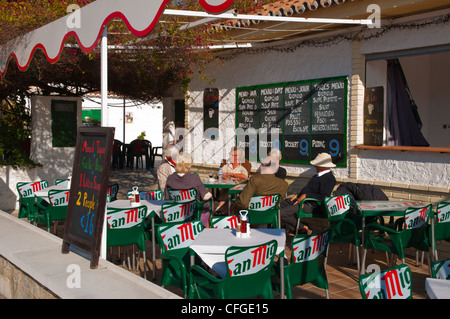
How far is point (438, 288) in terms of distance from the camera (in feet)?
10.4

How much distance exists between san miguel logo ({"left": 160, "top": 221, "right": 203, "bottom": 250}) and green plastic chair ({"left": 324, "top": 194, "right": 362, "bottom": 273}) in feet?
6.10

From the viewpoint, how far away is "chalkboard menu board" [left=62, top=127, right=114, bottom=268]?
14.4 ft

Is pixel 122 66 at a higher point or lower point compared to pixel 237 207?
higher

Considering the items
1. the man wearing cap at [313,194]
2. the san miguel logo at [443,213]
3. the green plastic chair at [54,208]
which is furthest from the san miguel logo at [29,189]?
the san miguel logo at [443,213]

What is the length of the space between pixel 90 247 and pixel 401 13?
5278 mm

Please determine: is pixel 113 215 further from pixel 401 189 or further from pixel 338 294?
pixel 401 189

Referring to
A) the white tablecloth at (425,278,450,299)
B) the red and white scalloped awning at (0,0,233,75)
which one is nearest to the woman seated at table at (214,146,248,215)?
the red and white scalloped awning at (0,0,233,75)

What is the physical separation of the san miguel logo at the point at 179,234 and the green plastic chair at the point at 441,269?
209 cm

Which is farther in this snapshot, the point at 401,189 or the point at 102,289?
the point at 401,189

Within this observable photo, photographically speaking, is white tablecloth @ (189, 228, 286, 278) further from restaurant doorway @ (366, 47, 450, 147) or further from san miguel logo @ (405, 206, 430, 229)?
restaurant doorway @ (366, 47, 450, 147)

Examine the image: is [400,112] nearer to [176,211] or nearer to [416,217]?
[416,217]
